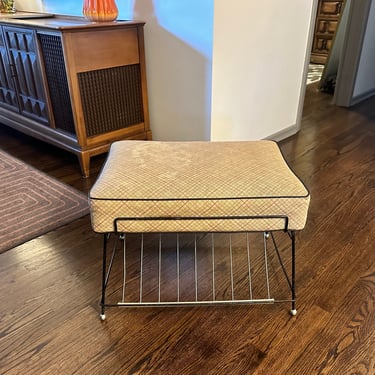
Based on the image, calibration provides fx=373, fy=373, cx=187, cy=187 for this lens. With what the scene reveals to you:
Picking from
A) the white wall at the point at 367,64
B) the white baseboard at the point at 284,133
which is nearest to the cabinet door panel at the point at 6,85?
the white baseboard at the point at 284,133

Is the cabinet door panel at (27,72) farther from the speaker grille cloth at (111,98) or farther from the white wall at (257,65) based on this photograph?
the white wall at (257,65)

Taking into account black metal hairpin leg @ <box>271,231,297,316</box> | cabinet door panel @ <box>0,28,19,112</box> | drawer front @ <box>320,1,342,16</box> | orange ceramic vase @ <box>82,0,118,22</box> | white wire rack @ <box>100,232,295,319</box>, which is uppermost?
orange ceramic vase @ <box>82,0,118,22</box>

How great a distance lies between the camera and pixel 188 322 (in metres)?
1.17

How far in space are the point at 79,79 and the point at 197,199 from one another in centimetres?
115

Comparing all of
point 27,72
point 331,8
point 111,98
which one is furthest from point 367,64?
point 27,72

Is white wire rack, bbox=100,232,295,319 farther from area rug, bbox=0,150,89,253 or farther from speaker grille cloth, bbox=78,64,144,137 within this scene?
speaker grille cloth, bbox=78,64,144,137

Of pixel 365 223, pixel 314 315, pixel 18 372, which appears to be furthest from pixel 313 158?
pixel 18 372

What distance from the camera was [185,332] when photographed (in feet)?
3.74

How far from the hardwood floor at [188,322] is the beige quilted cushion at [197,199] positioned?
12.6 inches

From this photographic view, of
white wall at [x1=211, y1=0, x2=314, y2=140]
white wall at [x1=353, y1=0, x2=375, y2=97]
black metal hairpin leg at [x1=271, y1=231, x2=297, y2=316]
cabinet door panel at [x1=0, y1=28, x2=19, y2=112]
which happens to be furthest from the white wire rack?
white wall at [x1=353, y1=0, x2=375, y2=97]

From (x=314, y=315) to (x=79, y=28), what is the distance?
1568mm

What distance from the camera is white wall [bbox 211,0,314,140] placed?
1862mm

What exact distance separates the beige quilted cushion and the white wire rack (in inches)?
7.5

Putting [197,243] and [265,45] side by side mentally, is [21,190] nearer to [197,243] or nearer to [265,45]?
[197,243]
